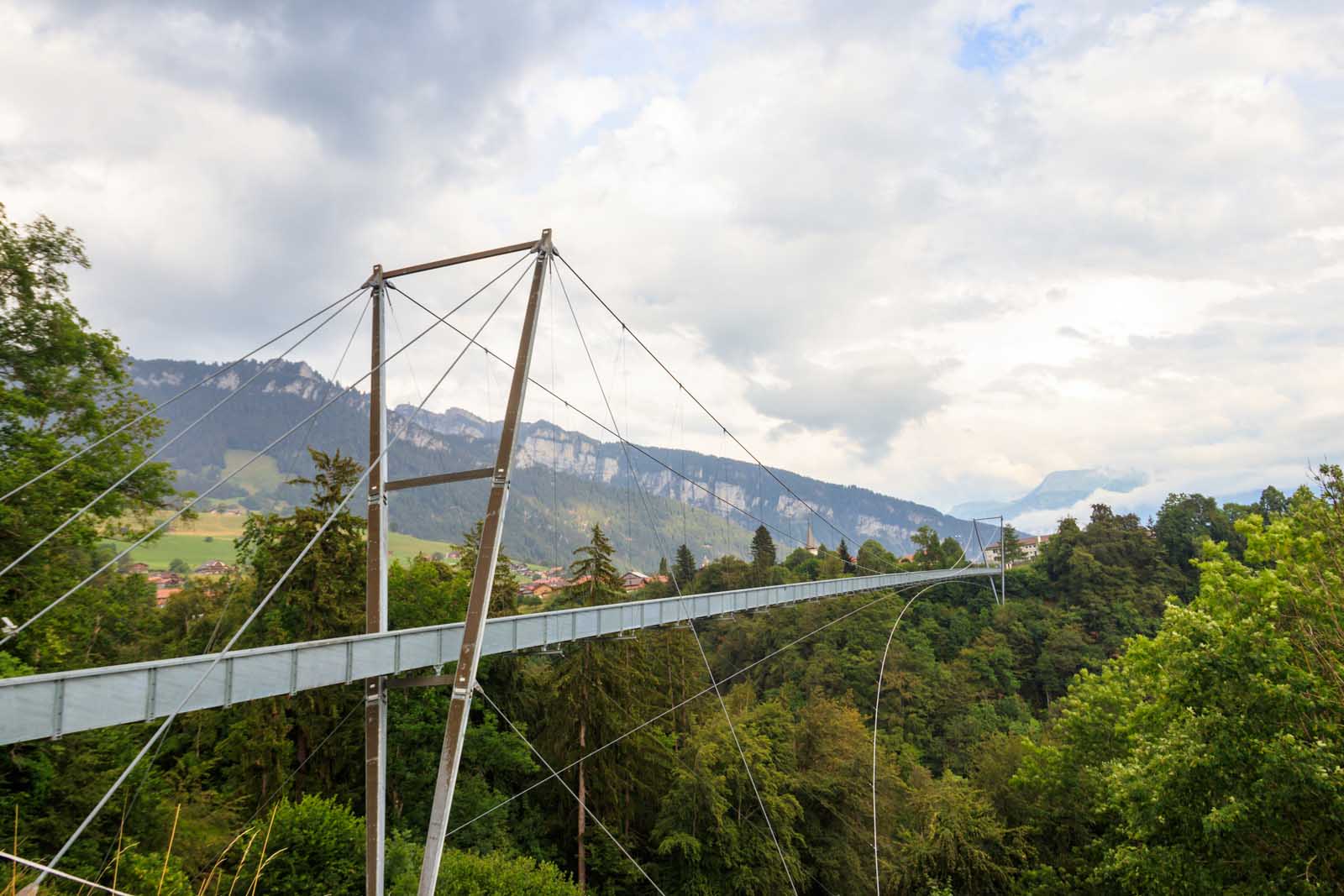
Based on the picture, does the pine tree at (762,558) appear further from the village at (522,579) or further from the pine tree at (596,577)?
the pine tree at (596,577)

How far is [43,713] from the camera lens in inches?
328

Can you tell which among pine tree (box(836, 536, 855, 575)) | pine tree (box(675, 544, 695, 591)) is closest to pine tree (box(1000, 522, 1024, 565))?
pine tree (box(836, 536, 855, 575))

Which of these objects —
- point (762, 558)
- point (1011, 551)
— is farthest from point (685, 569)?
point (1011, 551)

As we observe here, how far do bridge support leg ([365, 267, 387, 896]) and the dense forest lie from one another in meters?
1.93

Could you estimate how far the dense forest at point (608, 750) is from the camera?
1230 centimetres

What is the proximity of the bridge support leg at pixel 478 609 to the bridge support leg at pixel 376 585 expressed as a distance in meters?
1.06

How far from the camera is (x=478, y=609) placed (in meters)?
8.80

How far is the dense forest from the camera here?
484 inches

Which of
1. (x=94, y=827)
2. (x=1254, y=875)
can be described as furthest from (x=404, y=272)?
(x=1254, y=875)

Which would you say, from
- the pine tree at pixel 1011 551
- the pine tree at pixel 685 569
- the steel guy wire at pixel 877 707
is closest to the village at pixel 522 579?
the pine tree at pixel 685 569

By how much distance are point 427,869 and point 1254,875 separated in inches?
506

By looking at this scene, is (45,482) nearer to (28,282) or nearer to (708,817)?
(28,282)

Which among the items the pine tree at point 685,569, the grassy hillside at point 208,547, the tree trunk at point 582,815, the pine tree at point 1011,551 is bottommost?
the tree trunk at point 582,815

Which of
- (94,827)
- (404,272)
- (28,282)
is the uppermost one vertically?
(28,282)
